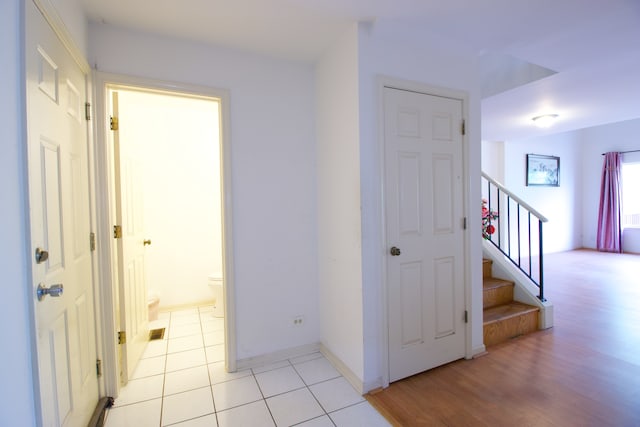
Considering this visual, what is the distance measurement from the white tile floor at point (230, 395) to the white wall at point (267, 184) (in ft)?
0.79

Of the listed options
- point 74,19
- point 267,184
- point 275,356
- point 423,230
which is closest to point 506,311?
point 423,230

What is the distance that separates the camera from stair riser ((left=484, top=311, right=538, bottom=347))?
101 inches

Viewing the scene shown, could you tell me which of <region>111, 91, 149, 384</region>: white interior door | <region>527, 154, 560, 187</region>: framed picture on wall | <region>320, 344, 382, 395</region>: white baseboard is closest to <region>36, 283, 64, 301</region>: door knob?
<region>111, 91, 149, 384</region>: white interior door

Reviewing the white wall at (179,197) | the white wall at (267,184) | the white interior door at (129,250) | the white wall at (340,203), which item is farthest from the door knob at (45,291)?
the white wall at (179,197)

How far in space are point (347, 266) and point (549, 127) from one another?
4.53m

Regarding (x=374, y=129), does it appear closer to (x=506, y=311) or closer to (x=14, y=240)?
(x=14, y=240)

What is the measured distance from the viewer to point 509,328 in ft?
8.75

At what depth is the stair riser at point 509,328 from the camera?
255 cm

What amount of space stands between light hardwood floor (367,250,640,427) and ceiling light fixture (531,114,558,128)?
97.9 inches

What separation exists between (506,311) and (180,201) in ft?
12.4

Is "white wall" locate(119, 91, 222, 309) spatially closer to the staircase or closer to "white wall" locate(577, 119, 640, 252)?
the staircase

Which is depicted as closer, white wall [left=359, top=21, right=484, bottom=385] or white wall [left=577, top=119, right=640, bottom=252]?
white wall [left=359, top=21, right=484, bottom=385]

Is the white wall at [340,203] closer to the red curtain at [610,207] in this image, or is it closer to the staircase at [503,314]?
the staircase at [503,314]

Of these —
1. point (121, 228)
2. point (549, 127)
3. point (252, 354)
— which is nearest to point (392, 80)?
point (121, 228)
